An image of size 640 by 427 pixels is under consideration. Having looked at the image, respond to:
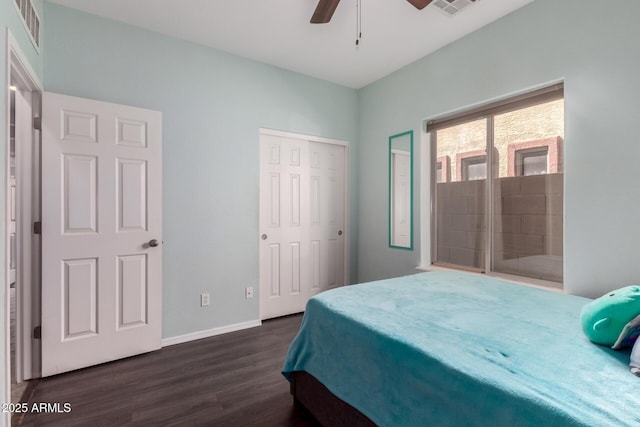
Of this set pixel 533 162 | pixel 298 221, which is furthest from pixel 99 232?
pixel 533 162

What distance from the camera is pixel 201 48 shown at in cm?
293

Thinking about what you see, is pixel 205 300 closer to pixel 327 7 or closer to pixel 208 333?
pixel 208 333

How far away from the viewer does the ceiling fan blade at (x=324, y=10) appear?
1.98 metres

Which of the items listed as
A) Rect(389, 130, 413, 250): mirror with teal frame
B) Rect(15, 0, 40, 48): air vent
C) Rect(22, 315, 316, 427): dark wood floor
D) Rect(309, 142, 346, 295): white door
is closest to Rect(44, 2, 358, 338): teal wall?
Rect(15, 0, 40, 48): air vent

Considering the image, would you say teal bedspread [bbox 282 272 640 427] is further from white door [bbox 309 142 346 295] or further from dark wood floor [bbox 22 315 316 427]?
white door [bbox 309 142 346 295]

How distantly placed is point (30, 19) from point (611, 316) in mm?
3617

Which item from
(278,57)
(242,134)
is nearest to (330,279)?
(242,134)

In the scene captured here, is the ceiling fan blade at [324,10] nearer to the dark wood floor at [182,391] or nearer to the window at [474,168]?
the window at [474,168]

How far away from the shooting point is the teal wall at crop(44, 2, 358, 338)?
8.04ft

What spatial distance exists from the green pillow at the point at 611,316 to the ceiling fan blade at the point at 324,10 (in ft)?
7.20

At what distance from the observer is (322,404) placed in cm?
165

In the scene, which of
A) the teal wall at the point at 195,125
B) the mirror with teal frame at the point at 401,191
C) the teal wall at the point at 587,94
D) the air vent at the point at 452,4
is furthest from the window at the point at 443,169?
the teal wall at the point at 195,125

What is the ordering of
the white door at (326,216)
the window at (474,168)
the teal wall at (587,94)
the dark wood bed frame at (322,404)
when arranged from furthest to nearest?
the white door at (326,216) → the window at (474,168) → the teal wall at (587,94) → the dark wood bed frame at (322,404)

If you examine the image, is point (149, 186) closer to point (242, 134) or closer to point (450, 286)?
point (242, 134)
